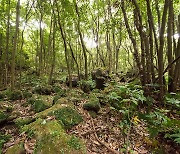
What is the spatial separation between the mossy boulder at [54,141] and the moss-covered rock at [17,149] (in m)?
0.30

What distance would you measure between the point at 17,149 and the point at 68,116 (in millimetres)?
1548

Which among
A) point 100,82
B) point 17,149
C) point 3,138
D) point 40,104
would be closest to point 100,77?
point 100,82

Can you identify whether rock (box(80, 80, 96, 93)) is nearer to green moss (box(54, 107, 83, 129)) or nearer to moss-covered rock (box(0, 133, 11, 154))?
green moss (box(54, 107, 83, 129))

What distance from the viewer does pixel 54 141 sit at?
3.90 metres

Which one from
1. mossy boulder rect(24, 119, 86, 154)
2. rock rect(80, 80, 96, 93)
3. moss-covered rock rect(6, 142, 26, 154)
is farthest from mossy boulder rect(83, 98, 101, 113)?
rock rect(80, 80, 96, 93)

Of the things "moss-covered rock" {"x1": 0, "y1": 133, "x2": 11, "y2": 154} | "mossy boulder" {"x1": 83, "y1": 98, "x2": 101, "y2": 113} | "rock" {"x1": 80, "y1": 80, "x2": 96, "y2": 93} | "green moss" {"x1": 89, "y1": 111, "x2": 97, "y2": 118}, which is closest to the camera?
"moss-covered rock" {"x1": 0, "y1": 133, "x2": 11, "y2": 154}

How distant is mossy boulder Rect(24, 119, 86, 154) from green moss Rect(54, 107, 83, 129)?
328 millimetres

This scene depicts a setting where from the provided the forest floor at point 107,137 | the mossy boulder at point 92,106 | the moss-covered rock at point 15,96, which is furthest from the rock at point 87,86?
the forest floor at point 107,137

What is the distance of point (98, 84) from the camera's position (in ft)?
30.6

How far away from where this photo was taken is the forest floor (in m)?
→ 4.07

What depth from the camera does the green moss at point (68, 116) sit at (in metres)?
4.80

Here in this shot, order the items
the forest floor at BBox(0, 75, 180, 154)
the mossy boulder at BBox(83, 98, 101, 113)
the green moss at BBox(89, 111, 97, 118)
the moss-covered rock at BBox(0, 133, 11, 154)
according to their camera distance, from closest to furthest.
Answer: the forest floor at BBox(0, 75, 180, 154), the moss-covered rock at BBox(0, 133, 11, 154), the green moss at BBox(89, 111, 97, 118), the mossy boulder at BBox(83, 98, 101, 113)

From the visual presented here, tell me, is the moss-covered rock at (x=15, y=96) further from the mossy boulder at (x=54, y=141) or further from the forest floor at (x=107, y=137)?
the mossy boulder at (x=54, y=141)

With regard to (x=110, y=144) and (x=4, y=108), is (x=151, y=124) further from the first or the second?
(x=4, y=108)
